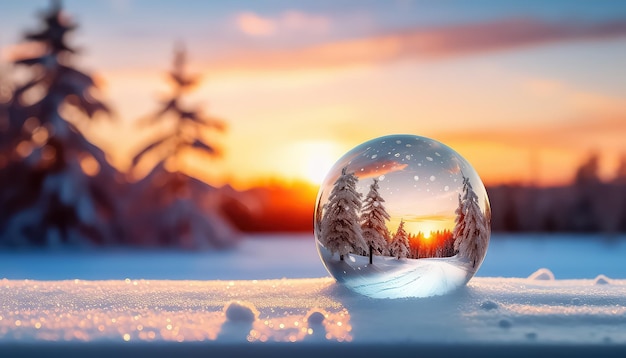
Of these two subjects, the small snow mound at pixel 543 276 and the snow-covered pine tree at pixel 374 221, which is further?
the small snow mound at pixel 543 276

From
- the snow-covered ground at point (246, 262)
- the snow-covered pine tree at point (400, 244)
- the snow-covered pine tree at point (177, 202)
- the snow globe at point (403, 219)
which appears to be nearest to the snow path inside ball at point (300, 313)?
→ the snow globe at point (403, 219)

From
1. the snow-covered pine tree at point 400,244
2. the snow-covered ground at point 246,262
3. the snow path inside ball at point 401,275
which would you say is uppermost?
the snow-covered pine tree at point 400,244

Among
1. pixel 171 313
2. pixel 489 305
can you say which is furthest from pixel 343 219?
pixel 171 313

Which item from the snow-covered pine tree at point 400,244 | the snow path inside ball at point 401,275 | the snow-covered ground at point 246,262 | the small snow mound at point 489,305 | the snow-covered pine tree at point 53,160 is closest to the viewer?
the small snow mound at point 489,305

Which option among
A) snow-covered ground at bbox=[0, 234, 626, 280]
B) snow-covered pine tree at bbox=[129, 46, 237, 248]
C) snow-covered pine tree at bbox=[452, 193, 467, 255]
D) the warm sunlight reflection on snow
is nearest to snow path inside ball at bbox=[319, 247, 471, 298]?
snow-covered pine tree at bbox=[452, 193, 467, 255]

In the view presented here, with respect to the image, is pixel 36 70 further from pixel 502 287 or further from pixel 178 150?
pixel 502 287

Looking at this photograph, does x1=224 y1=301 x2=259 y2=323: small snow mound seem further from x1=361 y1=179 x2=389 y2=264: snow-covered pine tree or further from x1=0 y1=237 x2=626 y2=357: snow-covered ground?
x1=361 y1=179 x2=389 y2=264: snow-covered pine tree

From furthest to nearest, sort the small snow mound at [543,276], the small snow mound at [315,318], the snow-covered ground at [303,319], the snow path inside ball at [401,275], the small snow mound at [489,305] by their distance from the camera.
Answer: the small snow mound at [543,276]
the snow path inside ball at [401,275]
the small snow mound at [489,305]
the small snow mound at [315,318]
the snow-covered ground at [303,319]

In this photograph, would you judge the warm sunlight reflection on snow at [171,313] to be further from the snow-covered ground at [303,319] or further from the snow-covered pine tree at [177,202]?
the snow-covered pine tree at [177,202]

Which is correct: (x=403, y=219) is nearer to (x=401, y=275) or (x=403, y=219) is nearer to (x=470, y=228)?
(x=401, y=275)
